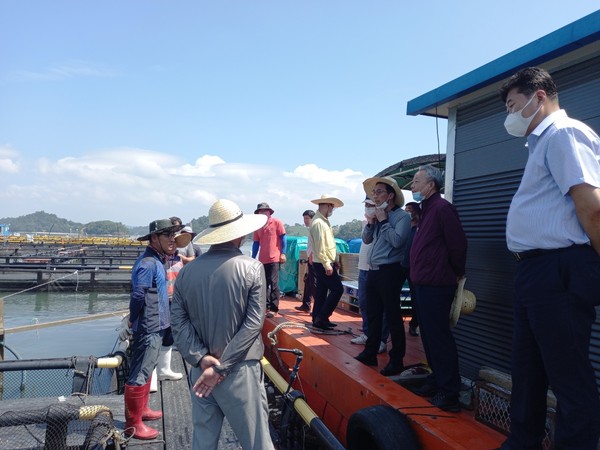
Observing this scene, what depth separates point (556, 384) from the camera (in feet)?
7.08

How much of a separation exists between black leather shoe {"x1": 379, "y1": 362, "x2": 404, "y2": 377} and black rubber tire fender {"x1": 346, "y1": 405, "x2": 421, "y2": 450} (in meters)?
0.87

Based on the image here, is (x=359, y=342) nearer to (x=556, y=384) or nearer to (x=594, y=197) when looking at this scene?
(x=556, y=384)

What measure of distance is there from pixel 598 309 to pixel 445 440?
1.30m

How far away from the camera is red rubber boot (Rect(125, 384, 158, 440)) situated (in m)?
3.91

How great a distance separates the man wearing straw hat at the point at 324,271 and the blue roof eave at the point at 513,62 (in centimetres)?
206

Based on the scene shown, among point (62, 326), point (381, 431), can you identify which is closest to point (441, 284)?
point (381, 431)

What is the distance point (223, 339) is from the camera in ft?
9.18

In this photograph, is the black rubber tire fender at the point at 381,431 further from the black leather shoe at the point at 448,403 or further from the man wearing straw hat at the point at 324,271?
the man wearing straw hat at the point at 324,271

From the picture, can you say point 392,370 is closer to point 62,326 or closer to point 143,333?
point 143,333

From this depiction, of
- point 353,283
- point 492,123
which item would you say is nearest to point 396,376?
point 492,123

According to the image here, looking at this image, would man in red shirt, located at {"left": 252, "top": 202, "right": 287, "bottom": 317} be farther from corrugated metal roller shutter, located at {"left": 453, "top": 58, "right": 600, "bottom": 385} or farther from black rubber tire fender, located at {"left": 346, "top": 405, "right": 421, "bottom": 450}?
black rubber tire fender, located at {"left": 346, "top": 405, "right": 421, "bottom": 450}

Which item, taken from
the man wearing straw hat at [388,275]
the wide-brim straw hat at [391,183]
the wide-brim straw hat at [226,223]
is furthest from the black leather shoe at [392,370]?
the wide-brim straw hat at [226,223]

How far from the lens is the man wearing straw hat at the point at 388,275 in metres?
4.23

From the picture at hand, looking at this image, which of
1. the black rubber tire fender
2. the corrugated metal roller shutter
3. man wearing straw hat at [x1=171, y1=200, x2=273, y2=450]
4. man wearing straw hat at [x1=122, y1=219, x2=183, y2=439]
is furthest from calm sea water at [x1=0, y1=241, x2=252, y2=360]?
man wearing straw hat at [x1=171, y1=200, x2=273, y2=450]
